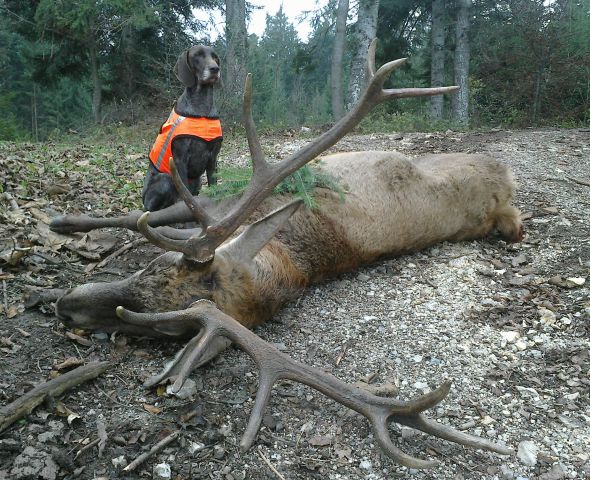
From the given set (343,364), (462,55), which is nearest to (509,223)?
(343,364)

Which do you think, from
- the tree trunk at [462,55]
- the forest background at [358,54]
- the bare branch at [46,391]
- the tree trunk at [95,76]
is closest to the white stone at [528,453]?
the bare branch at [46,391]

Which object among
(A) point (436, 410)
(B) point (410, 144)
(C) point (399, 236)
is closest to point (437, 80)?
(B) point (410, 144)

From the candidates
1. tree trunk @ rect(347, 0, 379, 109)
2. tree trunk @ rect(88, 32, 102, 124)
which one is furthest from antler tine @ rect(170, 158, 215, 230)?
tree trunk @ rect(88, 32, 102, 124)

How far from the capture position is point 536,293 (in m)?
4.05

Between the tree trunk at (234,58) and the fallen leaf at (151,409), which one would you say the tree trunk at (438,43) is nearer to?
the tree trunk at (234,58)

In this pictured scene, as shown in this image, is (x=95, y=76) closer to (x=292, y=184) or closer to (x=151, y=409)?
(x=292, y=184)

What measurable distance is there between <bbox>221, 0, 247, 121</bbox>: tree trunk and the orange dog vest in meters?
7.62

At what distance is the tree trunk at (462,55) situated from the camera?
1503cm

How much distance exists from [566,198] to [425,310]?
2.96 m

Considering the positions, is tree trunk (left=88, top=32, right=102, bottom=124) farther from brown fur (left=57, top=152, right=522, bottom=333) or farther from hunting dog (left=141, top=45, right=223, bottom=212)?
brown fur (left=57, top=152, right=522, bottom=333)

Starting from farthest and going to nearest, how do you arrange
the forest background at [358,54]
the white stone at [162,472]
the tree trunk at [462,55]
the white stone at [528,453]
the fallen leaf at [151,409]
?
the tree trunk at [462,55]
the forest background at [358,54]
the fallen leaf at [151,409]
the white stone at [528,453]
the white stone at [162,472]

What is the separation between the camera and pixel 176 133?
470 centimetres

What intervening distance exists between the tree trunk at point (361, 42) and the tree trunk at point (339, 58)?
1113mm

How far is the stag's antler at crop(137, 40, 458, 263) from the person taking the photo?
9.85ft
